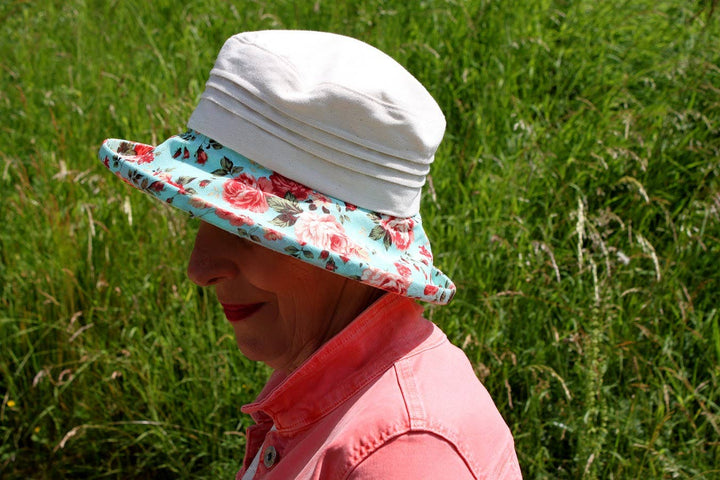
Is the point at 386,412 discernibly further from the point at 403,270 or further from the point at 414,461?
the point at 403,270

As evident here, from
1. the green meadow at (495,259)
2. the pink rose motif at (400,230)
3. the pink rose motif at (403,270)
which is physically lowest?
the green meadow at (495,259)

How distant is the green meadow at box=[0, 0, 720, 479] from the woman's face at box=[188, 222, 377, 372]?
1218 mm

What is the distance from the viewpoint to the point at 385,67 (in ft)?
4.75

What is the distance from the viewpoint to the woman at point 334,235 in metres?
1.32

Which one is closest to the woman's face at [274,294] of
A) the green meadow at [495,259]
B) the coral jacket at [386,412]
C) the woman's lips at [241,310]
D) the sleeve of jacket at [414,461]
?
the woman's lips at [241,310]

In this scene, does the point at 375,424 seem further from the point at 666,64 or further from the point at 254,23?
the point at 254,23

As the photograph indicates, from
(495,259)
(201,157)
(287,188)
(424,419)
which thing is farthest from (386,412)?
(495,259)

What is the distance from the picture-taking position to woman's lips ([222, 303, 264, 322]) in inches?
61.7

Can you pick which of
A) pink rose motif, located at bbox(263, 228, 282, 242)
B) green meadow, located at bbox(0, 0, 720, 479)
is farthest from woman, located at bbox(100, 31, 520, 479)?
green meadow, located at bbox(0, 0, 720, 479)

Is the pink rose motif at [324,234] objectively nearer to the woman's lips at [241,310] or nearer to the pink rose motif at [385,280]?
the pink rose motif at [385,280]

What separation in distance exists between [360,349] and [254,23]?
143 inches

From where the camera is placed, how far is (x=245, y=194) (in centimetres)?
137

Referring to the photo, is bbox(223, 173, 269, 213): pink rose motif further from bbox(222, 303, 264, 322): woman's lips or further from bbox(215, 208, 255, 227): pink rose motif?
bbox(222, 303, 264, 322): woman's lips

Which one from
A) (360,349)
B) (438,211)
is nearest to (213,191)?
(360,349)
